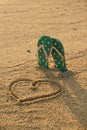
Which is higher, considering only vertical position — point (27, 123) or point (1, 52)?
point (1, 52)

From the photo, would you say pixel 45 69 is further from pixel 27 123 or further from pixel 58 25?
pixel 58 25

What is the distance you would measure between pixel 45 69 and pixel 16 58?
2.02 feet

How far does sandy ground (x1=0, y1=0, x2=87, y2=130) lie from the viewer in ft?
10.4

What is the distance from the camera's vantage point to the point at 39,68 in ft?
13.9

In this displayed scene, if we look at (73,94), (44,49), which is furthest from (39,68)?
(73,94)

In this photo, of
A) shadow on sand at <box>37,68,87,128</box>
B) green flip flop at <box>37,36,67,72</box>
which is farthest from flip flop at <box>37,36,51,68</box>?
shadow on sand at <box>37,68,87,128</box>

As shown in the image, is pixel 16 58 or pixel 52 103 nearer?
pixel 52 103

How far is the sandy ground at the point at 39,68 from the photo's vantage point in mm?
3160

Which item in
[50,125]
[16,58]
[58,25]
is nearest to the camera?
[50,125]

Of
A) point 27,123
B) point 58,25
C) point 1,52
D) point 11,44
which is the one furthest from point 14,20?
point 27,123

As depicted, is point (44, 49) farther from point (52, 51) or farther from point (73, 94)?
point (73, 94)

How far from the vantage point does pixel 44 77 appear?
4.00m

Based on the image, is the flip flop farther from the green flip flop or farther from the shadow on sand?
the shadow on sand

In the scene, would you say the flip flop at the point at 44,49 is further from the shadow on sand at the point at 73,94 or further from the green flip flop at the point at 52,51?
the shadow on sand at the point at 73,94
